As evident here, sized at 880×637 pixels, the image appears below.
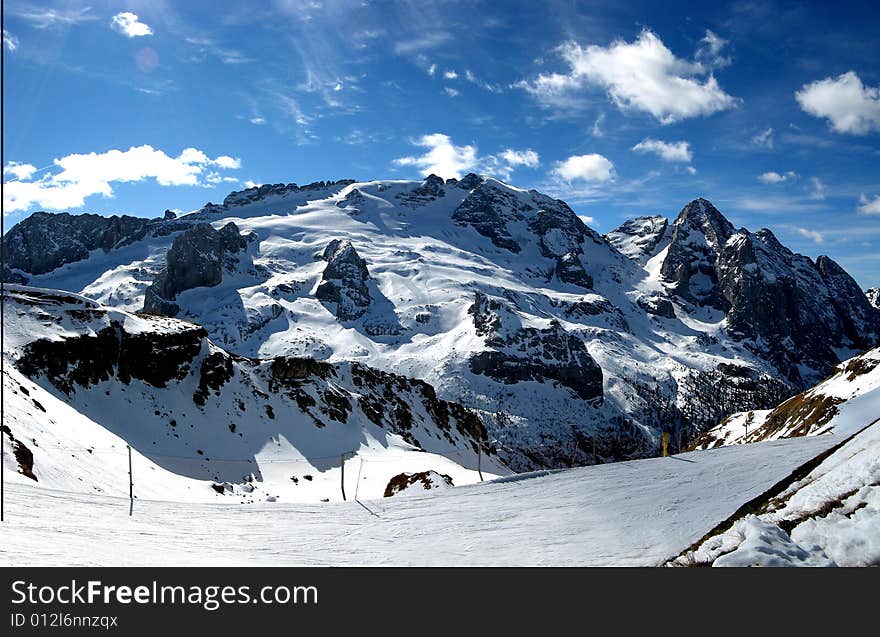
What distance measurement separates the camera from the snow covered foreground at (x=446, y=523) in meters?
12.0

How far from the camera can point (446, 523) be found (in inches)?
575

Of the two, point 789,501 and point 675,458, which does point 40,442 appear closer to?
point 675,458

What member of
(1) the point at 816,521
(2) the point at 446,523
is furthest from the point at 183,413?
(1) the point at 816,521

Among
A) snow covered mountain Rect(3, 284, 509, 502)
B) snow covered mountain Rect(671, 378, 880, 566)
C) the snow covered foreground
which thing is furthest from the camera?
snow covered mountain Rect(3, 284, 509, 502)

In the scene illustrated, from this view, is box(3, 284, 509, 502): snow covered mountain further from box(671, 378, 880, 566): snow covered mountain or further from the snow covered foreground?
box(671, 378, 880, 566): snow covered mountain

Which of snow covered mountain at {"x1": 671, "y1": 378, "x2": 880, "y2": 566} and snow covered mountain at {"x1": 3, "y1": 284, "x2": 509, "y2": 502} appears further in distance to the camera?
snow covered mountain at {"x1": 3, "y1": 284, "x2": 509, "y2": 502}

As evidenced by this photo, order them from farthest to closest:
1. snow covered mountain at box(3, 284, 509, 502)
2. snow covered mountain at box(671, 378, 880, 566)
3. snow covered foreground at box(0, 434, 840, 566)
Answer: snow covered mountain at box(3, 284, 509, 502)
snow covered foreground at box(0, 434, 840, 566)
snow covered mountain at box(671, 378, 880, 566)

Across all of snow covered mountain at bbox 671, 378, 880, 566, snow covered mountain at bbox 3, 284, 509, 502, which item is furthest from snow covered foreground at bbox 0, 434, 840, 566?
snow covered mountain at bbox 3, 284, 509, 502

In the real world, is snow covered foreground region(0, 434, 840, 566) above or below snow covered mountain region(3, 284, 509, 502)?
below

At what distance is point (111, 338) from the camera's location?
68438 millimetres

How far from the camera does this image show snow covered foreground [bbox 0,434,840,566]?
1201 cm
